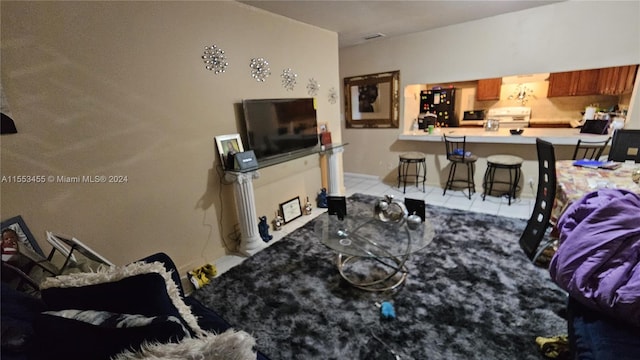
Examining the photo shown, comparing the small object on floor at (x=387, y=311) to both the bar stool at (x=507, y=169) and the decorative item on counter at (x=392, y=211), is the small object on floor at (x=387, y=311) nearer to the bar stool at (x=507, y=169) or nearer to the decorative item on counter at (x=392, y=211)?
the decorative item on counter at (x=392, y=211)

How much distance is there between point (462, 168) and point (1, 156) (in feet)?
15.8

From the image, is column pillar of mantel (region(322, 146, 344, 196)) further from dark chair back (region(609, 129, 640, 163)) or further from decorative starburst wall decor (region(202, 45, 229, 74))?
dark chair back (region(609, 129, 640, 163))

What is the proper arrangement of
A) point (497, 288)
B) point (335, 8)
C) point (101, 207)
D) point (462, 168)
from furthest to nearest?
point (462, 168)
point (335, 8)
point (497, 288)
point (101, 207)

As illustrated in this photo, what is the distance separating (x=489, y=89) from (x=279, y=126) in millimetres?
4442

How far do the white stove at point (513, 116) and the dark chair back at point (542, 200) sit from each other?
3.24 metres

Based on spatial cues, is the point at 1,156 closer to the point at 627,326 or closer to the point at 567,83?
the point at 627,326

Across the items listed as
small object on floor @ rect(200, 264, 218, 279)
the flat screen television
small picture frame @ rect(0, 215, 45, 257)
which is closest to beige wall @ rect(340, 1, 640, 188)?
the flat screen television

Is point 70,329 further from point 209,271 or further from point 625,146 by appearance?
point 625,146

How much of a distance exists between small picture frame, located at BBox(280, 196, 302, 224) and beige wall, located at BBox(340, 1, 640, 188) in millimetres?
2146

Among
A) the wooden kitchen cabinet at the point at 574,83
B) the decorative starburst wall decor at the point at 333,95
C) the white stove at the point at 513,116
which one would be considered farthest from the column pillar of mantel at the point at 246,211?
the wooden kitchen cabinet at the point at 574,83

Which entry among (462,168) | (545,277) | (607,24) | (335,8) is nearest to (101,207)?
(335,8)

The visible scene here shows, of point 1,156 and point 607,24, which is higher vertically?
point 607,24

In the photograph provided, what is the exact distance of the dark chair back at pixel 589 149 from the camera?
10.1 ft

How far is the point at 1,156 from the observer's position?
1462mm
